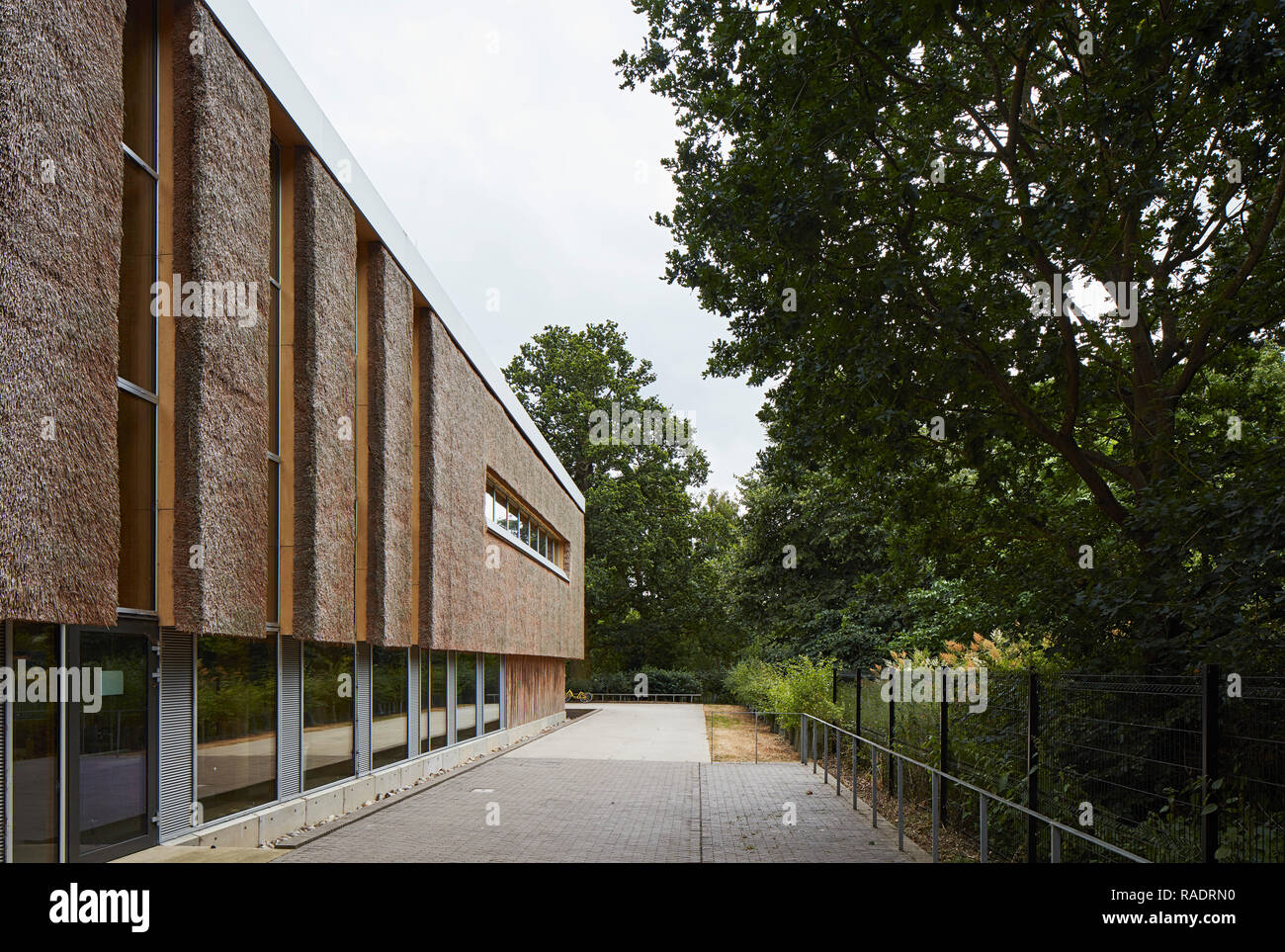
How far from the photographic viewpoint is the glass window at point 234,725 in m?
8.73

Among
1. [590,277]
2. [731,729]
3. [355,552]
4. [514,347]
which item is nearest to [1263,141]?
[355,552]

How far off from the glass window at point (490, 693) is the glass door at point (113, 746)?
12.8 meters

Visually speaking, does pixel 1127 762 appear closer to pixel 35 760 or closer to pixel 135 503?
pixel 35 760

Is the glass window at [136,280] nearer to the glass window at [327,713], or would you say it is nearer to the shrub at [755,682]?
the glass window at [327,713]

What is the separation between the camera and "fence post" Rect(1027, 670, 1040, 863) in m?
7.48

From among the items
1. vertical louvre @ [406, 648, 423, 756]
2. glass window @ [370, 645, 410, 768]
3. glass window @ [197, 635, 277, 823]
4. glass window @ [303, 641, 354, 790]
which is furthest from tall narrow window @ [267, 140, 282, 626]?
vertical louvre @ [406, 648, 423, 756]

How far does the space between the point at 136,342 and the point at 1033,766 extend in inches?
313

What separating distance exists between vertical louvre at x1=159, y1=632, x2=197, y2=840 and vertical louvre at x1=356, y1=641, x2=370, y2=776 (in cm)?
406

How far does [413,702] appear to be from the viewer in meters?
15.3

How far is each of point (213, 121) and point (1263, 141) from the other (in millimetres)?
8832

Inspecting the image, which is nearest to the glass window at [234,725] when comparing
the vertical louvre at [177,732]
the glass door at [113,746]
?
the vertical louvre at [177,732]

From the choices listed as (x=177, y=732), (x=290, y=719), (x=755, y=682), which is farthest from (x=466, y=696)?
(x=755, y=682)

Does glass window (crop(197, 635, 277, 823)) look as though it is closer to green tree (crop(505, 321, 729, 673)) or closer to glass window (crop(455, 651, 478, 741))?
glass window (crop(455, 651, 478, 741))

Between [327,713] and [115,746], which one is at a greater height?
[115,746]
